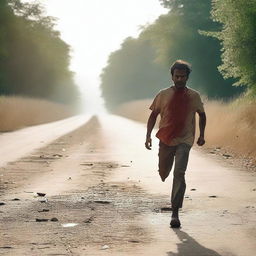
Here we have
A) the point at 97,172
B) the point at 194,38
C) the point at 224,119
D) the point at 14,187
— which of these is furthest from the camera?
the point at 194,38

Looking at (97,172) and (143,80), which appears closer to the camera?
(97,172)

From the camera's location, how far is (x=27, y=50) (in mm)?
52344

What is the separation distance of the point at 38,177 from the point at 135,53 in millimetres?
76648

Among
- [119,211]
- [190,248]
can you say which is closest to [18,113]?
[119,211]

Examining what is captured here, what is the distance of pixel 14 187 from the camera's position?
934 cm

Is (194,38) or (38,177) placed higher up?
(194,38)

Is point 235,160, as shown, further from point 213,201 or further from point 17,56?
point 17,56

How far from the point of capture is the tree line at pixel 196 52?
20219mm

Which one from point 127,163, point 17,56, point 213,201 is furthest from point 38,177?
point 17,56

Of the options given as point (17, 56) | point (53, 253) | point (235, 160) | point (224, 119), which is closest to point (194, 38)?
point (17, 56)

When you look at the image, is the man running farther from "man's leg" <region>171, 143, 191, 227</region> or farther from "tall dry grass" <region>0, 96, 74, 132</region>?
"tall dry grass" <region>0, 96, 74, 132</region>

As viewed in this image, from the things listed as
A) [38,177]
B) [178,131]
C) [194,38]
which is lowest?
[38,177]

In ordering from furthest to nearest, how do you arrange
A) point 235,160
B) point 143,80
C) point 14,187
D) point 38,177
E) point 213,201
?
point 143,80 < point 235,160 < point 38,177 < point 14,187 < point 213,201

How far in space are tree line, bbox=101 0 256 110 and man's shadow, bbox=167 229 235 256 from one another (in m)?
14.7
